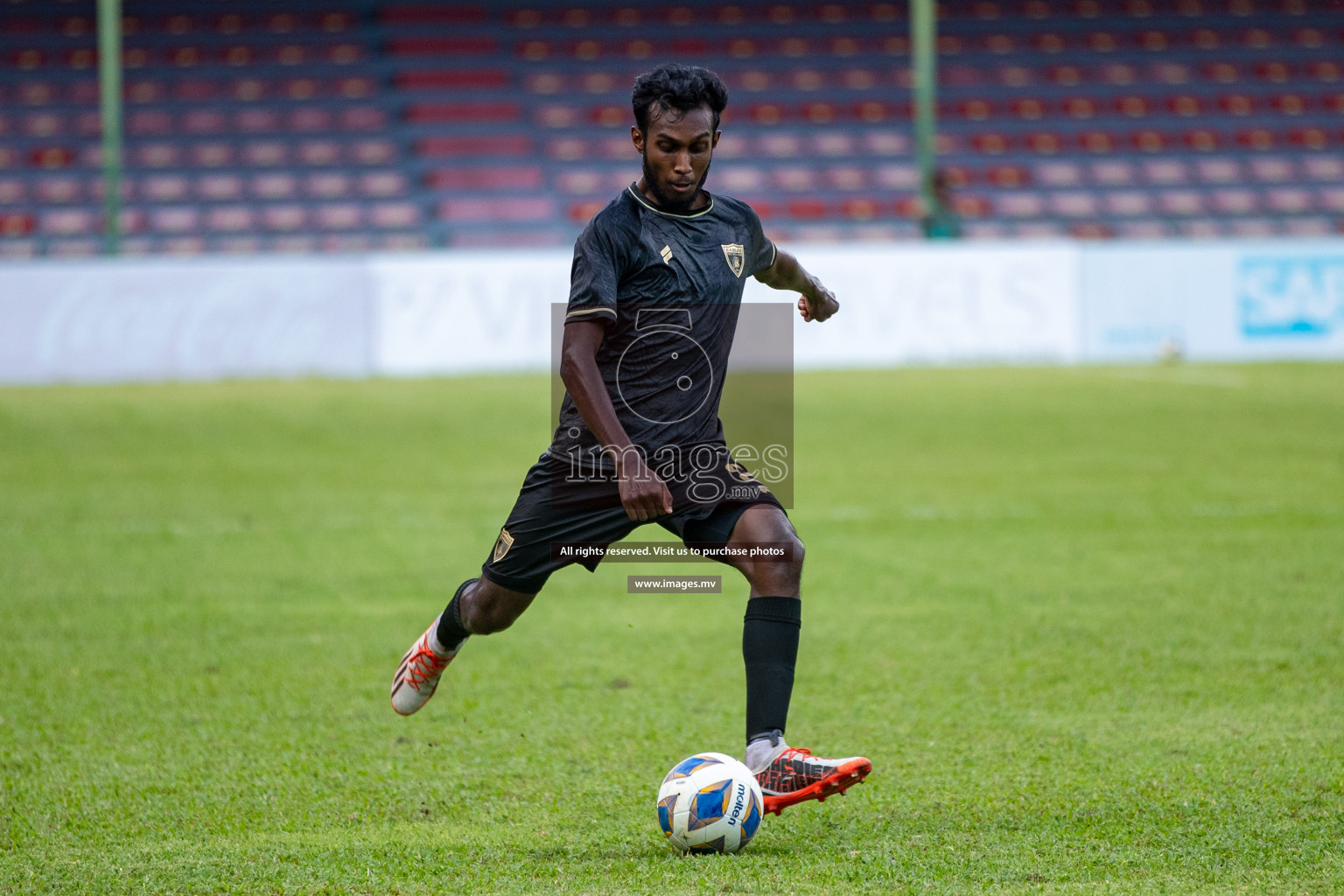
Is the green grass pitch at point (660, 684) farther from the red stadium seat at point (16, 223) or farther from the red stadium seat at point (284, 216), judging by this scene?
the red stadium seat at point (16, 223)

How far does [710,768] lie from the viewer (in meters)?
3.38

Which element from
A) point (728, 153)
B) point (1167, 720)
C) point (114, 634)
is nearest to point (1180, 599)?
point (1167, 720)

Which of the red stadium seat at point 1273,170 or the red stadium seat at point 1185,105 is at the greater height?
the red stadium seat at point 1185,105

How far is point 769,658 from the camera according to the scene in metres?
3.61

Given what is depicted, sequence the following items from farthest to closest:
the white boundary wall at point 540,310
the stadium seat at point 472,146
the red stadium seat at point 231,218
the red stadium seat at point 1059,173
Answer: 1. the red stadium seat at point 1059,173
2. the stadium seat at point 472,146
3. the red stadium seat at point 231,218
4. the white boundary wall at point 540,310

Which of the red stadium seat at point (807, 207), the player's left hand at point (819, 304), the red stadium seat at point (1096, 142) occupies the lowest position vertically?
the player's left hand at point (819, 304)

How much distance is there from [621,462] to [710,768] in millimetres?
700

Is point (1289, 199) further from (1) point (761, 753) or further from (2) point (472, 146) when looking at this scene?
(1) point (761, 753)

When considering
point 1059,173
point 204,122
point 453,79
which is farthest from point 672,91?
point 453,79

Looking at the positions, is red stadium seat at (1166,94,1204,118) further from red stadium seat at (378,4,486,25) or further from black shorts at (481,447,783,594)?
black shorts at (481,447,783,594)

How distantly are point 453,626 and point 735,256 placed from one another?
1241mm

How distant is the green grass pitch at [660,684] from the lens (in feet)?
10.9

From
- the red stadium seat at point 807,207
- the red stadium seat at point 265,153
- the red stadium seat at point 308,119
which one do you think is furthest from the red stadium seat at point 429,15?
the red stadium seat at point 807,207

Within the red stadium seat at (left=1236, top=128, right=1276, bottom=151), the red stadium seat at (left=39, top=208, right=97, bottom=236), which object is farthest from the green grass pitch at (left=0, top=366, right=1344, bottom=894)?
the red stadium seat at (left=1236, top=128, right=1276, bottom=151)
